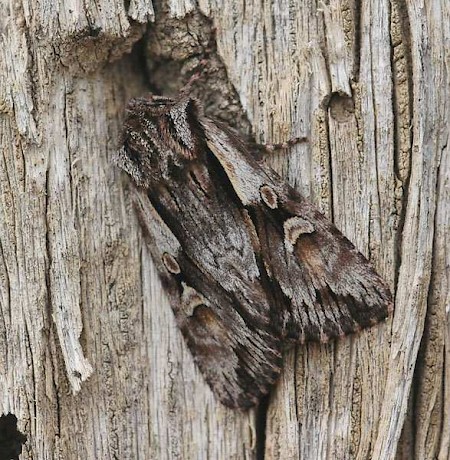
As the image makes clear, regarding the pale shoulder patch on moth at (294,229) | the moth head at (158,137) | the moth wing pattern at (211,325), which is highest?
the moth head at (158,137)

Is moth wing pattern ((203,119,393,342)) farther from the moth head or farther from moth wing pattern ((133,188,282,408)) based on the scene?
moth wing pattern ((133,188,282,408))

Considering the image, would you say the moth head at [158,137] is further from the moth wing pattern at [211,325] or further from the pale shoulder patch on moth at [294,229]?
the pale shoulder patch on moth at [294,229]

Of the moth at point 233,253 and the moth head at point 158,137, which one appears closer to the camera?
the moth at point 233,253

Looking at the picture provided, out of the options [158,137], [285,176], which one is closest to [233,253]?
[285,176]

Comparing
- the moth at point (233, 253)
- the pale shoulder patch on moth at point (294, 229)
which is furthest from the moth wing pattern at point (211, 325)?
the pale shoulder patch on moth at point (294, 229)

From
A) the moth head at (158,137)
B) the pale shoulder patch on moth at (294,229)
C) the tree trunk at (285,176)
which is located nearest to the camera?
the tree trunk at (285,176)

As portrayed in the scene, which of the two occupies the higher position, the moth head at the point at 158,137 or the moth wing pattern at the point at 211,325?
the moth head at the point at 158,137

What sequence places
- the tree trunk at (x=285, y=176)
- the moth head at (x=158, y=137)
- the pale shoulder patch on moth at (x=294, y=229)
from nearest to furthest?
the tree trunk at (x=285, y=176) → the pale shoulder patch on moth at (x=294, y=229) → the moth head at (x=158, y=137)

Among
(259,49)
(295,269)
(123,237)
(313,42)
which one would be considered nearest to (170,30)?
(259,49)
